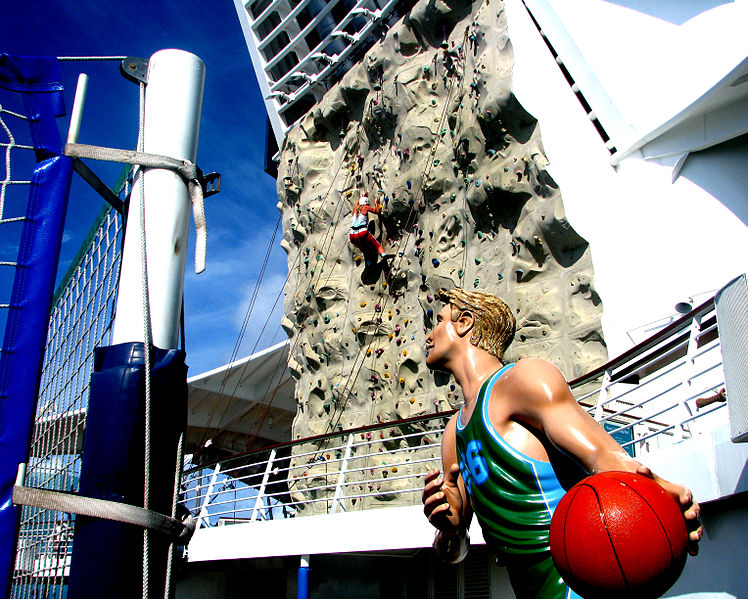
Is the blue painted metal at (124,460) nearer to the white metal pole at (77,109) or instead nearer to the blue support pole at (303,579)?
the white metal pole at (77,109)

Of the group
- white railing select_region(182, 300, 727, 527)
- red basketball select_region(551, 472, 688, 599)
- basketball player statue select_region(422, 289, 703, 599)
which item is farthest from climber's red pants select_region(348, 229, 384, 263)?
red basketball select_region(551, 472, 688, 599)

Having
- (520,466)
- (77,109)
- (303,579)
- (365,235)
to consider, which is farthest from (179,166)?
(365,235)

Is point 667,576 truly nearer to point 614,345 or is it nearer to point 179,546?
point 179,546

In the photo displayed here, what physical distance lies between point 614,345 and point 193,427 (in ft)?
45.8

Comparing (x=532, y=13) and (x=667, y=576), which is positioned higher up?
(x=532, y=13)

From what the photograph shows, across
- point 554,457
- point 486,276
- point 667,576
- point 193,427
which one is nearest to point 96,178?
point 554,457

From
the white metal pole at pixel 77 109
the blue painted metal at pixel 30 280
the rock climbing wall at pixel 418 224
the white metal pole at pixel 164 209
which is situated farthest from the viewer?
the rock climbing wall at pixel 418 224

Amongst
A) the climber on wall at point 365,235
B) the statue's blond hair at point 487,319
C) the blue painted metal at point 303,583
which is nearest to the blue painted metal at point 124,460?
the statue's blond hair at point 487,319

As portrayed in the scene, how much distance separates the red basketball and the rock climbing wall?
210 inches

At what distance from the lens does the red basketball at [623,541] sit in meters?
1.37

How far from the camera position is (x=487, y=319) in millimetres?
2256

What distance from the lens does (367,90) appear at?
37.6ft

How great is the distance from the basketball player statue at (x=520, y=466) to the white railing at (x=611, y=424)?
3.83ft

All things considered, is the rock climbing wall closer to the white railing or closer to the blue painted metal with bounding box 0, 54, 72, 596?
the white railing
